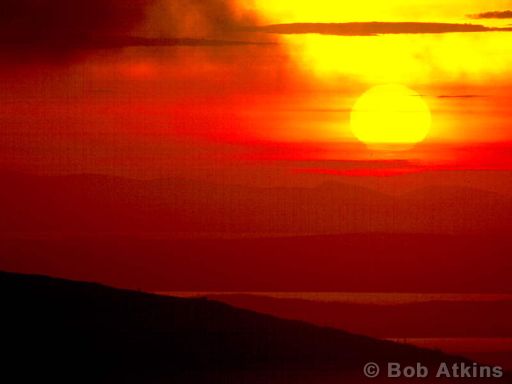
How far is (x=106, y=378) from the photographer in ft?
49.0

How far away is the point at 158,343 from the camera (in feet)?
58.0

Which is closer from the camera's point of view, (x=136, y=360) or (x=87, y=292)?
(x=136, y=360)

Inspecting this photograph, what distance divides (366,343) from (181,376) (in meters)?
3.46

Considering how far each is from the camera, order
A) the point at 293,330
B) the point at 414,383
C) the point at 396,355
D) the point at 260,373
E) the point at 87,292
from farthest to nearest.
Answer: the point at 87,292, the point at 293,330, the point at 396,355, the point at 260,373, the point at 414,383

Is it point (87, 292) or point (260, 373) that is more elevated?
point (87, 292)

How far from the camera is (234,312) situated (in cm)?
1914

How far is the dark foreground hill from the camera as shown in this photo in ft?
50.4

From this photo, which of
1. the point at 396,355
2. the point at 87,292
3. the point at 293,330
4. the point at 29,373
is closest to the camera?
the point at 29,373

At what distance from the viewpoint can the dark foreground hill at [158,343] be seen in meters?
15.4

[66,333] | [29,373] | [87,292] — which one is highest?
[87,292]

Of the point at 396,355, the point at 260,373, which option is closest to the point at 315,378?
the point at 260,373

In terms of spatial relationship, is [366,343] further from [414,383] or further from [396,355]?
[414,383]

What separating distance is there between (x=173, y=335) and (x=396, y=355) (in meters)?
3.45

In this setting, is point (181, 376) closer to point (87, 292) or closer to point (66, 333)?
point (66, 333)
